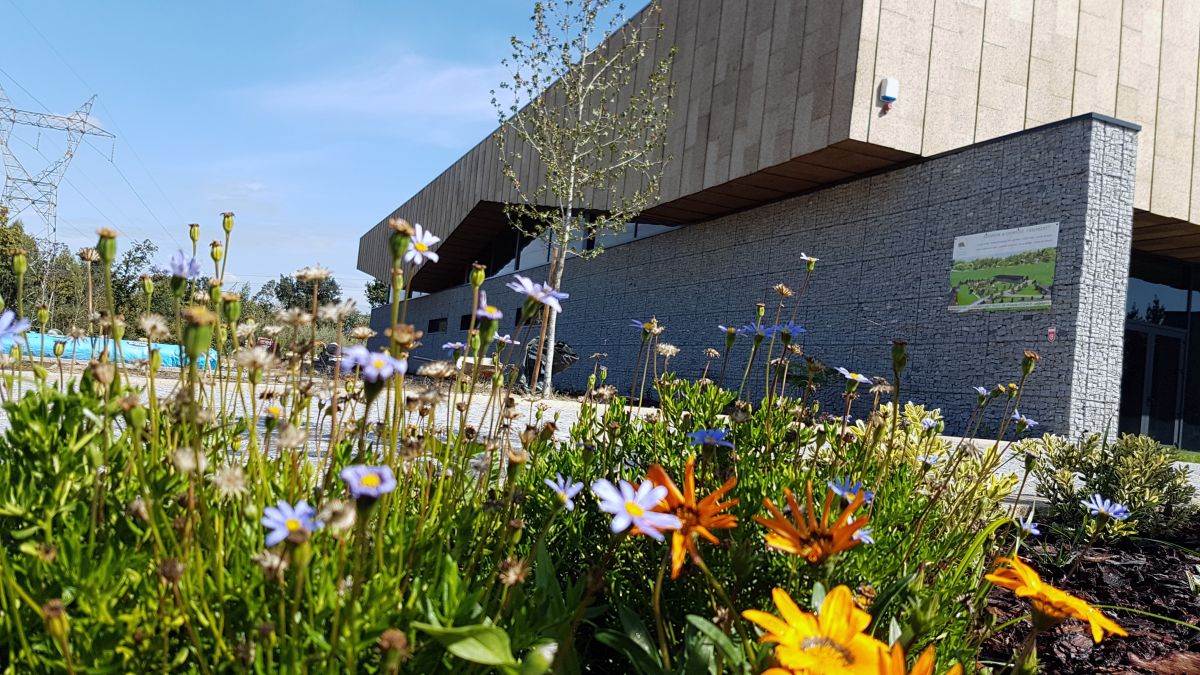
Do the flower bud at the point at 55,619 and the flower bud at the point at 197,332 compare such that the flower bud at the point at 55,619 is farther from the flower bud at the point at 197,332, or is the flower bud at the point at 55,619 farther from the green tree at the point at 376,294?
the green tree at the point at 376,294

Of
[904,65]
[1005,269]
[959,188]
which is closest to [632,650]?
[1005,269]

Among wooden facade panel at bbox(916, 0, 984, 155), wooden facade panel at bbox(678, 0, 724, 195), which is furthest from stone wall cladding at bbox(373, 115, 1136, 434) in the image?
wooden facade panel at bbox(678, 0, 724, 195)

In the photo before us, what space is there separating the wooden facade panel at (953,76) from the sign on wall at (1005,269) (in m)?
1.38

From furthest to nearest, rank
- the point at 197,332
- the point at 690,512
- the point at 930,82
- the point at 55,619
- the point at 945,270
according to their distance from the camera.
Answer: the point at 930,82 → the point at 945,270 → the point at 690,512 → the point at 197,332 → the point at 55,619

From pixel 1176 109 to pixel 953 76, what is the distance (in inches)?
147

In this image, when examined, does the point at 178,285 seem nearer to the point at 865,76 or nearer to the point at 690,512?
the point at 690,512

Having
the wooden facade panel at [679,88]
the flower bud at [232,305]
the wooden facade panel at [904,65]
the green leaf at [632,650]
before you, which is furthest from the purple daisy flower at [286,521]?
the wooden facade panel at [679,88]

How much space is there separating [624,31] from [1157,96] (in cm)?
826

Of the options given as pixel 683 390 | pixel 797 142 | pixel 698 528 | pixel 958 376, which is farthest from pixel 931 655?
pixel 797 142

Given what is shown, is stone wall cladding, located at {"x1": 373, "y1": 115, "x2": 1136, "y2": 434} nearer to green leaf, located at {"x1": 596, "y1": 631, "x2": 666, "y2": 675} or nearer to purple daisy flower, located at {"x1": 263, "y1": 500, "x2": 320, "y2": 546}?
green leaf, located at {"x1": 596, "y1": 631, "x2": 666, "y2": 675}

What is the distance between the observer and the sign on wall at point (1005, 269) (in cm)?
850

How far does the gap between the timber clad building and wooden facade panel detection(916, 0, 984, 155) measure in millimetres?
26

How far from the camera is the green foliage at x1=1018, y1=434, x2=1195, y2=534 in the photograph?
8.90 ft

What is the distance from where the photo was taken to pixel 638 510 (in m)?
0.89
